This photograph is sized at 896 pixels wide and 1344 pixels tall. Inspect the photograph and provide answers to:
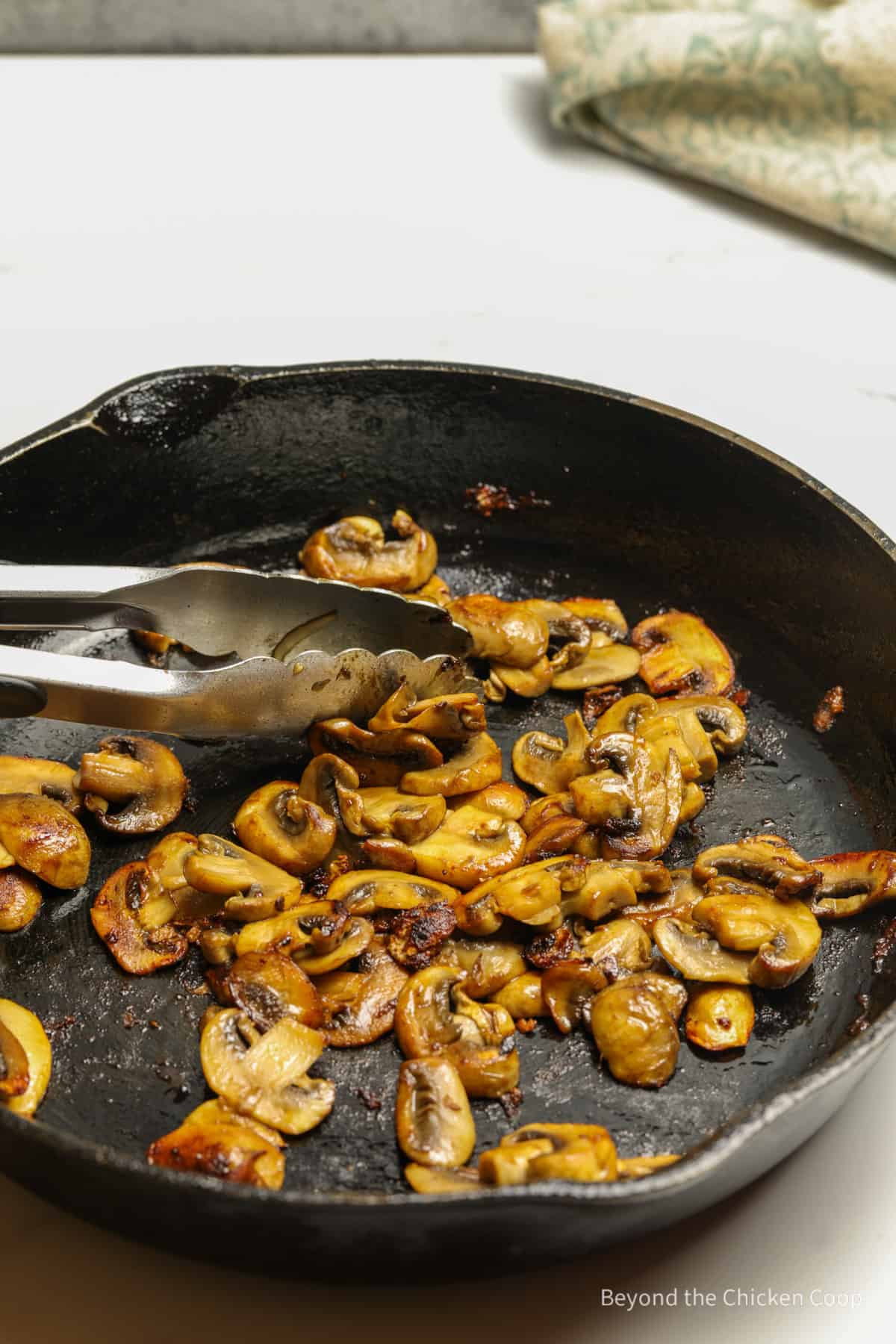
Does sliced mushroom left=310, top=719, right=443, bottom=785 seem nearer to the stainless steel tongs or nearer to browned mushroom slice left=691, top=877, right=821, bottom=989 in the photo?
the stainless steel tongs

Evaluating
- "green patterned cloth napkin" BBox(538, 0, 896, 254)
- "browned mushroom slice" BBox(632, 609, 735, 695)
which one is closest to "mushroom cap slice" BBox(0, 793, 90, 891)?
"browned mushroom slice" BBox(632, 609, 735, 695)

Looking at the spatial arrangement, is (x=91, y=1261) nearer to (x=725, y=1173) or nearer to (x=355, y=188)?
(x=725, y=1173)

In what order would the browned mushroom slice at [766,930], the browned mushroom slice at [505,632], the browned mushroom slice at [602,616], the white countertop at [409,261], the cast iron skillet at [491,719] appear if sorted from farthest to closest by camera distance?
the white countertop at [409,261] < the browned mushroom slice at [602,616] < the browned mushroom slice at [505,632] < the browned mushroom slice at [766,930] < the cast iron skillet at [491,719]

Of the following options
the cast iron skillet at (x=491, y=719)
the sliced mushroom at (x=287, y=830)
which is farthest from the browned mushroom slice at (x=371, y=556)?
the sliced mushroom at (x=287, y=830)

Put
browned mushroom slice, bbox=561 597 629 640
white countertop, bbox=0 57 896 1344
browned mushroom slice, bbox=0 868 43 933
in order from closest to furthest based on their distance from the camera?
browned mushroom slice, bbox=0 868 43 933 → browned mushroom slice, bbox=561 597 629 640 → white countertop, bbox=0 57 896 1344

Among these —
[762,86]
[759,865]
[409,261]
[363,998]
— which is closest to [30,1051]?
[363,998]

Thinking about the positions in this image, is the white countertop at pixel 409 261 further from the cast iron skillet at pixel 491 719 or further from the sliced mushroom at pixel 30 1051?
the sliced mushroom at pixel 30 1051
